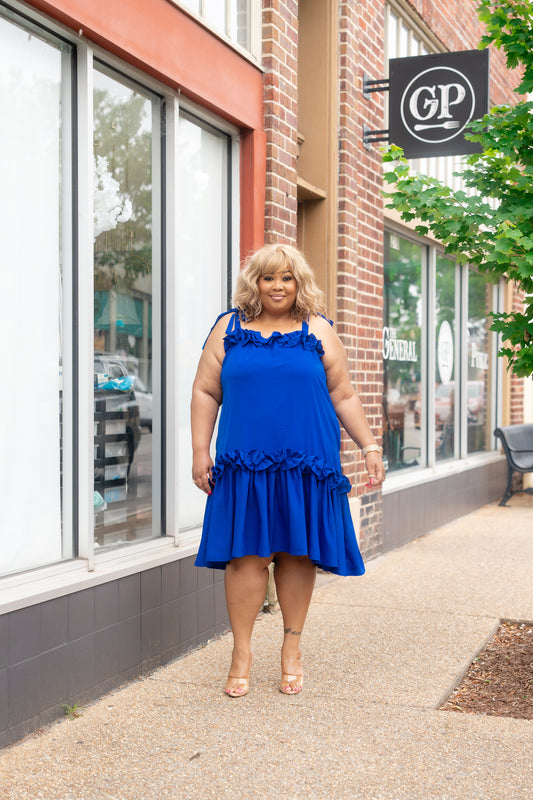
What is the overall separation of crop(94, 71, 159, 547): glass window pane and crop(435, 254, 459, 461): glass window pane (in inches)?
198

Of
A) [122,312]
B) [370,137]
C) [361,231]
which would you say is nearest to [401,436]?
[361,231]

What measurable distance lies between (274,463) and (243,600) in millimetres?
624

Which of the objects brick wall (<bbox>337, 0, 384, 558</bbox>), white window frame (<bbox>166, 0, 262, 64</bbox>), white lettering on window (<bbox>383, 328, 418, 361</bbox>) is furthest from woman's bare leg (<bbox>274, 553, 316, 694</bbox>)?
white lettering on window (<bbox>383, 328, 418, 361</bbox>)

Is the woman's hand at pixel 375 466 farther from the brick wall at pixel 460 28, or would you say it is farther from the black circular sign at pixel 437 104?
the brick wall at pixel 460 28

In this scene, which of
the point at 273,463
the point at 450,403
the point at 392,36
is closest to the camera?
the point at 273,463

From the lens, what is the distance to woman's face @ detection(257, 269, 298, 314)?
3.87 metres

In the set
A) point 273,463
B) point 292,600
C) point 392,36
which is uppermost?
point 392,36

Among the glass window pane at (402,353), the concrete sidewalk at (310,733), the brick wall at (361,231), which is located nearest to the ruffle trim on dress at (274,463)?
the concrete sidewalk at (310,733)

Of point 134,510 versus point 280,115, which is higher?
point 280,115

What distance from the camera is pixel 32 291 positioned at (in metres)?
3.81

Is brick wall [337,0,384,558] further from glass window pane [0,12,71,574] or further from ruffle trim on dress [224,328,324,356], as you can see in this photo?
glass window pane [0,12,71,574]

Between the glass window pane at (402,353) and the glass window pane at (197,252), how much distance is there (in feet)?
9.14

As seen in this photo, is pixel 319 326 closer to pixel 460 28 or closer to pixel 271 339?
pixel 271 339

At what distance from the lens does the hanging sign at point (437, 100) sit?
20.5 feet
